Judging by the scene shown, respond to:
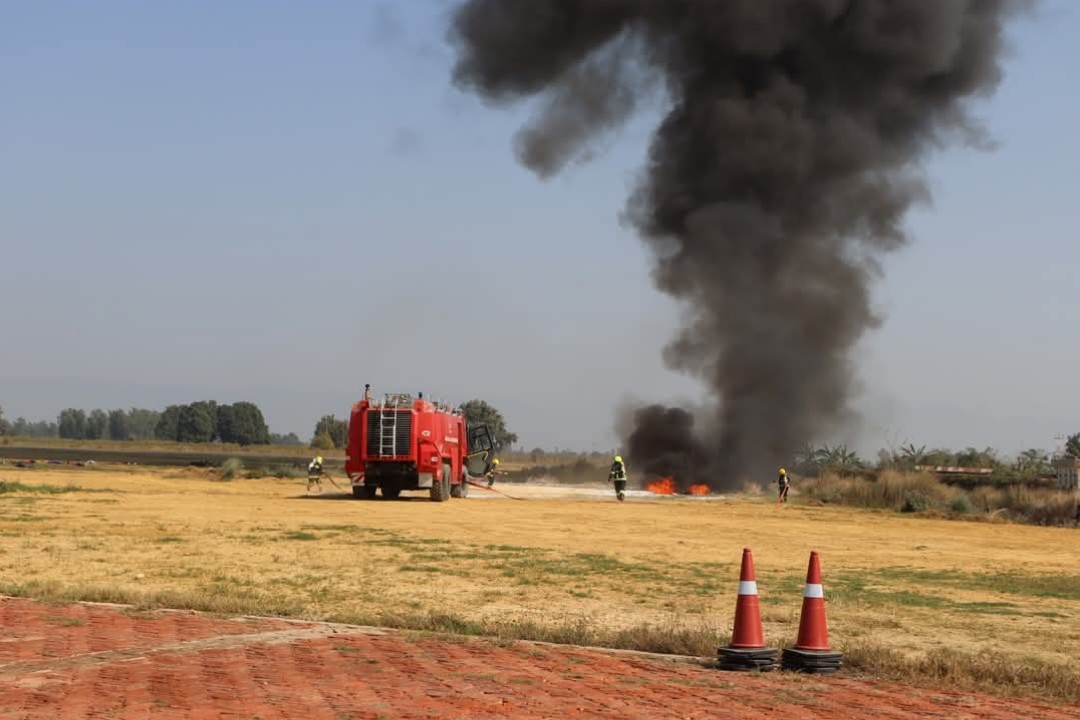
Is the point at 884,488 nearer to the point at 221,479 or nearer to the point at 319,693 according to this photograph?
the point at 221,479

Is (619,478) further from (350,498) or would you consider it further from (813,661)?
(813,661)

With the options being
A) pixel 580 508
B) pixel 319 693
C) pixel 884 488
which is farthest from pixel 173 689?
pixel 884 488

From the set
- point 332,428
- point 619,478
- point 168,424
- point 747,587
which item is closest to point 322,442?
point 332,428

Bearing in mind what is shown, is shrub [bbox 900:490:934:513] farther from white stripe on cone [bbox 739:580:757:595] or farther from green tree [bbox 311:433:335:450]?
green tree [bbox 311:433:335:450]

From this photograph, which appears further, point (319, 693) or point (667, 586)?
point (667, 586)

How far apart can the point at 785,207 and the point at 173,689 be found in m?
44.1

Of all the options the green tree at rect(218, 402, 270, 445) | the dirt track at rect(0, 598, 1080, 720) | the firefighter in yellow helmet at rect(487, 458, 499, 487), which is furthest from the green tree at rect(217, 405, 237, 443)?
the dirt track at rect(0, 598, 1080, 720)

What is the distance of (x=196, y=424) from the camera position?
548 ft

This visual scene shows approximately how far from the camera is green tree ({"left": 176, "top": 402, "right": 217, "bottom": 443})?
548 ft

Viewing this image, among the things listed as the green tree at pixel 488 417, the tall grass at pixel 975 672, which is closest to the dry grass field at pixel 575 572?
the tall grass at pixel 975 672

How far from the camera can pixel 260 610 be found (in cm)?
1066

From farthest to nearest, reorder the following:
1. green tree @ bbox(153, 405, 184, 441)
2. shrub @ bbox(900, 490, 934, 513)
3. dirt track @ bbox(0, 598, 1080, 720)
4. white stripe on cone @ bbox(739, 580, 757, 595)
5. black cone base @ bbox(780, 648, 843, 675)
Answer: green tree @ bbox(153, 405, 184, 441) < shrub @ bbox(900, 490, 934, 513) < white stripe on cone @ bbox(739, 580, 757, 595) < black cone base @ bbox(780, 648, 843, 675) < dirt track @ bbox(0, 598, 1080, 720)

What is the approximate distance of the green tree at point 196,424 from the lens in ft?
548

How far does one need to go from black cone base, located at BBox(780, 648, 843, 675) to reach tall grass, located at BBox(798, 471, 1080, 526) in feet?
84.6
